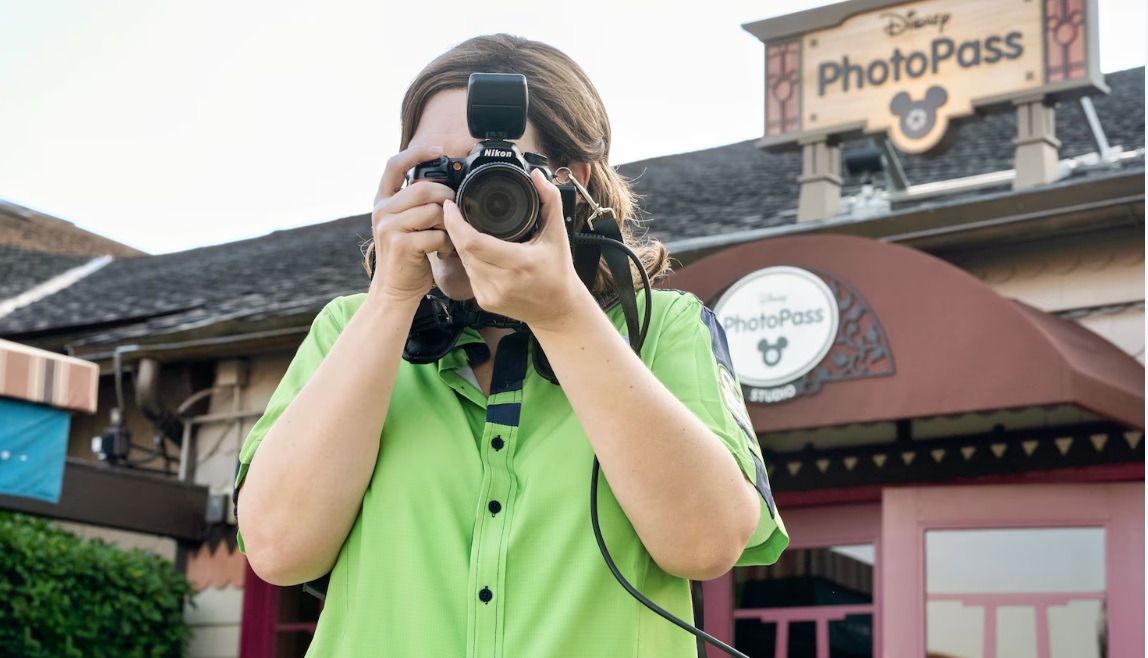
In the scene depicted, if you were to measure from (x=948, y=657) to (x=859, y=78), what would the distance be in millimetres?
2789

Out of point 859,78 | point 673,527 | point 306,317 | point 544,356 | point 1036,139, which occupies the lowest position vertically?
point 673,527

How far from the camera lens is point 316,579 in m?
1.57

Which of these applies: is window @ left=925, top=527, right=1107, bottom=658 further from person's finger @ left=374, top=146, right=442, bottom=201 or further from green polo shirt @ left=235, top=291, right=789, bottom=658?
person's finger @ left=374, top=146, right=442, bottom=201

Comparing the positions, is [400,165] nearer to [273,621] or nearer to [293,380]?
[293,380]

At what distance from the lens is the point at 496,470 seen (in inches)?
59.7

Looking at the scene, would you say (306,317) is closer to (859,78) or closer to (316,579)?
(859,78)

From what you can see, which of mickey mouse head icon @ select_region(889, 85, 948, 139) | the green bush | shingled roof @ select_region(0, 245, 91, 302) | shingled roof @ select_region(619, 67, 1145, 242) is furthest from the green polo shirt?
shingled roof @ select_region(0, 245, 91, 302)

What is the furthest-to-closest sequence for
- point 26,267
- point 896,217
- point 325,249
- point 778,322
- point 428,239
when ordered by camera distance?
1. point 26,267
2. point 325,249
3. point 896,217
4. point 778,322
5. point 428,239

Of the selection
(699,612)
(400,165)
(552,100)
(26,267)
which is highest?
(26,267)

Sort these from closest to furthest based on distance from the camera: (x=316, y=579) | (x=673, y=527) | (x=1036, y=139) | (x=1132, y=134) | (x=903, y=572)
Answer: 1. (x=673, y=527)
2. (x=316, y=579)
3. (x=903, y=572)
4. (x=1036, y=139)
5. (x=1132, y=134)

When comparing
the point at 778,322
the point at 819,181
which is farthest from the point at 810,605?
the point at 819,181

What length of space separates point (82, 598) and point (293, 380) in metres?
6.41

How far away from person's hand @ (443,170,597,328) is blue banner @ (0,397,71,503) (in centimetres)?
531

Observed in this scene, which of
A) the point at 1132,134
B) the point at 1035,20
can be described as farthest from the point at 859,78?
the point at 1132,134
